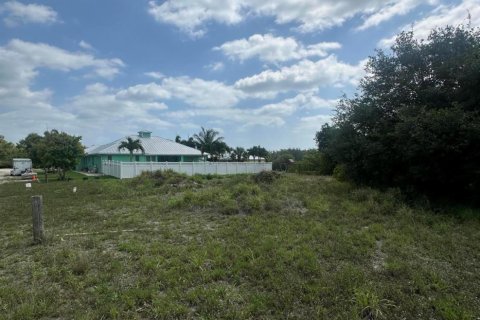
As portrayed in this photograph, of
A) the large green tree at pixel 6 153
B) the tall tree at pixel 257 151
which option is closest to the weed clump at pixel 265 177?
the tall tree at pixel 257 151

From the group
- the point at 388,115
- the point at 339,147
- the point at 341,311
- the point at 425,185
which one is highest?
the point at 388,115

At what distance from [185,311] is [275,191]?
742 cm

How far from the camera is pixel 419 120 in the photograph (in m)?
8.19

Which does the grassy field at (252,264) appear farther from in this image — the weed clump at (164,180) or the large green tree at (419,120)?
the weed clump at (164,180)

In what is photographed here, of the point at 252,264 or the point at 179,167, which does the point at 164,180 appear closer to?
the point at 179,167

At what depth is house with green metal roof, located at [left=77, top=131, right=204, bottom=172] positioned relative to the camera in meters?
35.7

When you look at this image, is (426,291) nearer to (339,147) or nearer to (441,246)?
(441,246)

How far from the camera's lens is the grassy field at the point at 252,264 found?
3.58 meters

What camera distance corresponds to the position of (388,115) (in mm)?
10336

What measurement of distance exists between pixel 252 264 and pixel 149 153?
106 feet

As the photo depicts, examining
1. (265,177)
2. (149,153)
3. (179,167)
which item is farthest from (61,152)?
(265,177)

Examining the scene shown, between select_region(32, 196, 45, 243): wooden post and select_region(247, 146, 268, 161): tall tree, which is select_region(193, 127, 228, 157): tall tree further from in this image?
select_region(32, 196, 45, 243): wooden post

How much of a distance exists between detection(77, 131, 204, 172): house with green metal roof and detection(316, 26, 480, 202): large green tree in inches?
1061

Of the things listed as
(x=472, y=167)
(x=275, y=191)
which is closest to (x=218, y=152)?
(x=275, y=191)
